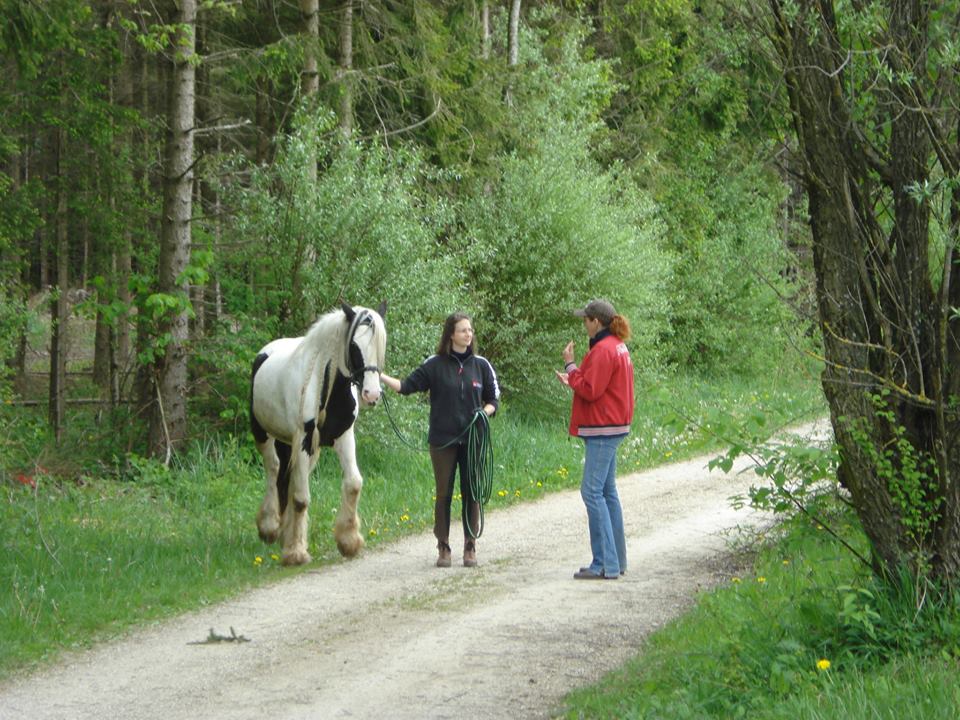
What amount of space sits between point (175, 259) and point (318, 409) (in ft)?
17.7

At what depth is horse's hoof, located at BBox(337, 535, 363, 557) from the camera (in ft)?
33.1

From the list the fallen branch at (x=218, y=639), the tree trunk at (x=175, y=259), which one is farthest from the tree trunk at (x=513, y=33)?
the fallen branch at (x=218, y=639)

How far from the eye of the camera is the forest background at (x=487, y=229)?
5.98 metres

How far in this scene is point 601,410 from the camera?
918 cm

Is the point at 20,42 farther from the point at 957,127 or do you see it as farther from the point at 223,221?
the point at 957,127

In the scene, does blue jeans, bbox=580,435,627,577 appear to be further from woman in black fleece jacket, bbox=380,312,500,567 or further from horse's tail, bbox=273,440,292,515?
horse's tail, bbox=273,440,292,515

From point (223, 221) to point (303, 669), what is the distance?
12.3m

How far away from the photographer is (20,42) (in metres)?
12.5

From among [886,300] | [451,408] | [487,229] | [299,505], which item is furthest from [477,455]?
[487,229]

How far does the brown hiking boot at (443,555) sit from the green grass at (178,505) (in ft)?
3.62

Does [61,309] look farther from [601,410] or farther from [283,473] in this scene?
[601,410]

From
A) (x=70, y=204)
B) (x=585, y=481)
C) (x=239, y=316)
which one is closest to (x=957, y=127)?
(x=585, y=481)

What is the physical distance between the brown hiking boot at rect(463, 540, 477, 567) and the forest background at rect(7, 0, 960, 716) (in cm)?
193

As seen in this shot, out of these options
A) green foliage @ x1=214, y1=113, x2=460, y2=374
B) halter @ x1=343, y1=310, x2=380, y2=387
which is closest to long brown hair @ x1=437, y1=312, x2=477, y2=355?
halter @ x1=343, y1=310, x2=380, y2=387
